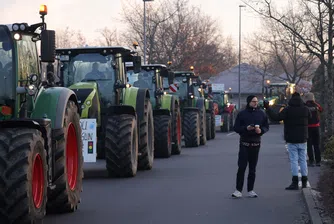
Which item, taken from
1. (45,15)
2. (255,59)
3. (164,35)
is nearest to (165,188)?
(45,15)

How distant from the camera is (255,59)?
3214 inches

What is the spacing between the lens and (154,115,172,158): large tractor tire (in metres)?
23.4

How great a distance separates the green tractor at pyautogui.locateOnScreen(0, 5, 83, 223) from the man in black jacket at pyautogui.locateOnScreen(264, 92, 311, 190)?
4477 mm

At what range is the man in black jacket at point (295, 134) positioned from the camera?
1555 cm

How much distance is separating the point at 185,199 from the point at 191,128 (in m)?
16.4

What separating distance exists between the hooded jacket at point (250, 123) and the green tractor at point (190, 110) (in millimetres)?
11866

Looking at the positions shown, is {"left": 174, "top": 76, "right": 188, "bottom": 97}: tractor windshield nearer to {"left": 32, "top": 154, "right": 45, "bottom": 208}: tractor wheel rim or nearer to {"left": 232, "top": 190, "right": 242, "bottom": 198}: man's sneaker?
{"left": 232, "top": 190, "right": 242, "bottom": 198}: man's sneaker

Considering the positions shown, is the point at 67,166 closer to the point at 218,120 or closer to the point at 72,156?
the point at 72,156

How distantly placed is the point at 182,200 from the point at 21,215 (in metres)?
5.18

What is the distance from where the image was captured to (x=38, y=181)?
1003 cm

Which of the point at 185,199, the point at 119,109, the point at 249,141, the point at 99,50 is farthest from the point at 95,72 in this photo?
the point at 185,199

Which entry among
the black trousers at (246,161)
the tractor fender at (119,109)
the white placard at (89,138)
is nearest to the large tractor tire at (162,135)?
the tractor fender at (119,109)

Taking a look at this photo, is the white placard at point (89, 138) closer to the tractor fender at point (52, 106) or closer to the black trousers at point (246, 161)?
the black trousers at point (246, 161)

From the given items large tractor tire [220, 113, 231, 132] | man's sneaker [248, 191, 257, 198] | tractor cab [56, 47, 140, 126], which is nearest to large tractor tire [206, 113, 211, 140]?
large tractor tire [220, 113, 231, 132]
